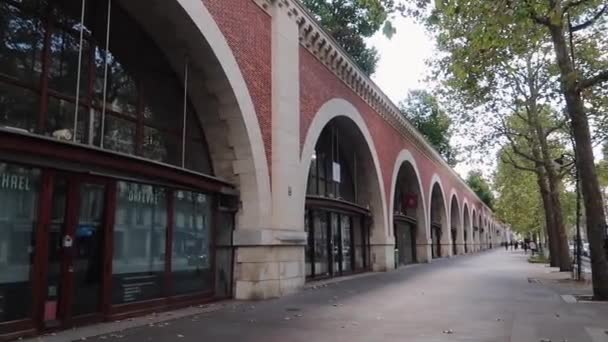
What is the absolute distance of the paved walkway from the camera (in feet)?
23.7

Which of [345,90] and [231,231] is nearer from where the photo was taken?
[231,231]

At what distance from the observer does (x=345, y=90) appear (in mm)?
18344

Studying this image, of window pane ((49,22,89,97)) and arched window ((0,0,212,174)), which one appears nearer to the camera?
arched window ((0,0,212,174))

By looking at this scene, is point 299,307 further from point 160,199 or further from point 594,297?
point 594,297

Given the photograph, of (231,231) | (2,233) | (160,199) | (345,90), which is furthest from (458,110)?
(2,233)

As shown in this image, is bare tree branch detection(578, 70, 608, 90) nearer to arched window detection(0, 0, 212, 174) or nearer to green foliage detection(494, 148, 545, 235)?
arched window detection(0, 0, 212, 174)

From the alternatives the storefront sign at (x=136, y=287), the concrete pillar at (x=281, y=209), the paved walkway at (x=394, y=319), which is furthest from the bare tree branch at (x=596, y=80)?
the storefront sign at (x=136, y=287)

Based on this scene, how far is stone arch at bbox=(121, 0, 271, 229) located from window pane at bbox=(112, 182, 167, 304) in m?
2.36

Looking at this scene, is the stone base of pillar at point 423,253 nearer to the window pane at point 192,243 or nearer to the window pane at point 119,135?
the window pane at point 192,243

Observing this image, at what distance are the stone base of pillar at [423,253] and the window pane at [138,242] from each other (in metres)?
22.0

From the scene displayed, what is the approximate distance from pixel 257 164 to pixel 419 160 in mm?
20438

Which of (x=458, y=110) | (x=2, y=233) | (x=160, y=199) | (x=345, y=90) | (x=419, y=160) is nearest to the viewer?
(x=2, y=233)

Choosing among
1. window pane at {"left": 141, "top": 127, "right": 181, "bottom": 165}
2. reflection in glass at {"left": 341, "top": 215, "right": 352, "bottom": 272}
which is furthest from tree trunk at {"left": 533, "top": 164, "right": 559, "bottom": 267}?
window pane at {"left": 141, "top": 127, "right": 181, "bottom": 165}

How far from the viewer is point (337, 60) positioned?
17.3 meters
